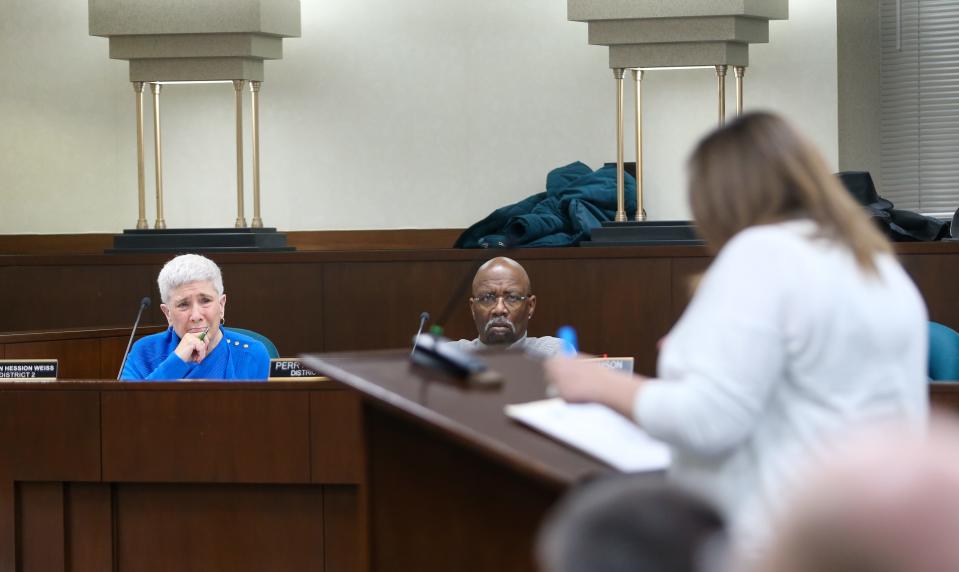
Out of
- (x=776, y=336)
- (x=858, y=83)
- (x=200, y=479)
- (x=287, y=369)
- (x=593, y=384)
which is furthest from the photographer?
(x=858, y=83)

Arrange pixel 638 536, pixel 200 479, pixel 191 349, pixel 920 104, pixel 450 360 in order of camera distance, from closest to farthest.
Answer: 1. pixel 638 536
2. pixel 450 360
3. pixel 200 479
4. pixel 191 349
5. pixel 920 104

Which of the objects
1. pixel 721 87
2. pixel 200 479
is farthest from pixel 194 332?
pixel 721 87

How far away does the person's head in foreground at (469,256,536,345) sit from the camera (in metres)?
4.50

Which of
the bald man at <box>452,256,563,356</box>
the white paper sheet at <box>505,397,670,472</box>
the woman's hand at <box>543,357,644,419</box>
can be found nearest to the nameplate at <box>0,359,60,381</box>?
the bald man at <box>452,256,563,356</box>

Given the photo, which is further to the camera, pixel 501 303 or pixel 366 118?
pixel 366 118

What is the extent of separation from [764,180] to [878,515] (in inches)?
41.7

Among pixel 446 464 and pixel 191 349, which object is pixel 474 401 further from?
pixel 191 349

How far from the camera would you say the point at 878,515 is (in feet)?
2.09

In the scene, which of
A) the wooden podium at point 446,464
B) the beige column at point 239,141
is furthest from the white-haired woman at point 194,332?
the beige column at point 239,141

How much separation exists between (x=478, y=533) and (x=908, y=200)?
524 cm

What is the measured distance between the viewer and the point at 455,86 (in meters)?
7.38

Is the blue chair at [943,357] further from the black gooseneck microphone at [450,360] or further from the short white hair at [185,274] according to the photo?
the black gooseneck microphone at [450,360]

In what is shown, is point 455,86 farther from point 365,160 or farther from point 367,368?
point 367,368

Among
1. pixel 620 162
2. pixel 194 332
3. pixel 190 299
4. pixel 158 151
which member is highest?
pixel 158 151
